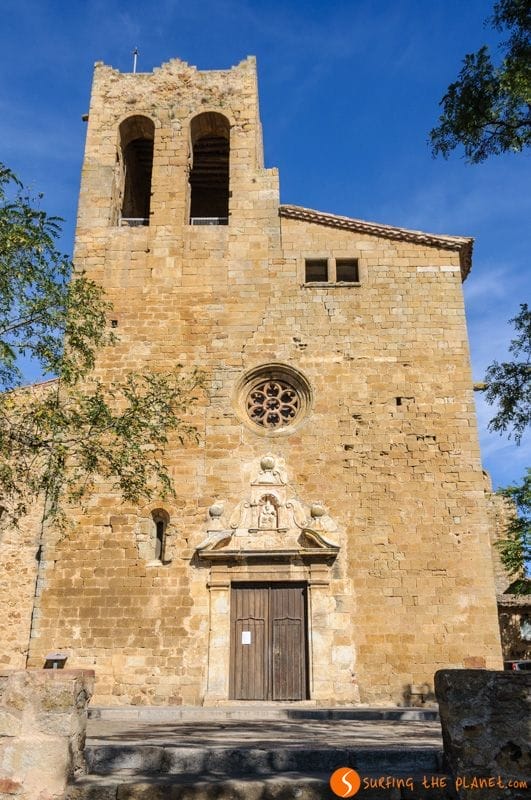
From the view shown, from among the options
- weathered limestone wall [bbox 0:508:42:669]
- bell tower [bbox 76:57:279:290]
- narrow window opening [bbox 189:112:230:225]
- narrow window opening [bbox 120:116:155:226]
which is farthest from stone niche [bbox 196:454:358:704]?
narrow window opening [bbox 120:116:155:226]

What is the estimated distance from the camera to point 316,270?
14172 millimetres

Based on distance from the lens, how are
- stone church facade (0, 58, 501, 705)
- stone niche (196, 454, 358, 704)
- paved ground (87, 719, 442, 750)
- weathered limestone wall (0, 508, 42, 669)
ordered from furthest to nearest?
weathered limestone wall (0, 508, 42, 669), stone church facade (0, 58, 501, 705), stone niche (196, 454, 358, 704), paved ground (87, 719, 442, 750)

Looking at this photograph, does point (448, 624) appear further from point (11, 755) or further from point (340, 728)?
point (11, 755)

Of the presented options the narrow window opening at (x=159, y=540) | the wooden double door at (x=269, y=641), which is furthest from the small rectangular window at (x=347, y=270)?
the wooden double door at (x=269, y=641)

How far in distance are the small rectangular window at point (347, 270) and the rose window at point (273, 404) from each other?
99.2 inches

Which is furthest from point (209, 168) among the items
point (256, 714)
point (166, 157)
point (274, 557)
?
point (256, 714)

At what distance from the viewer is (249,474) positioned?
12.5 metres

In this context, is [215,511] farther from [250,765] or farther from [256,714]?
[250,765]

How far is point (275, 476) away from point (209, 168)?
9193mm

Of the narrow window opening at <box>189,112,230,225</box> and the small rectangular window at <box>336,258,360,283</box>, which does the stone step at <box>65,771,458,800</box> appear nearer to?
the small rectangular window at <box>336,258,360,283</box>

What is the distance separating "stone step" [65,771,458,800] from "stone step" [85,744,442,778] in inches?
13.9

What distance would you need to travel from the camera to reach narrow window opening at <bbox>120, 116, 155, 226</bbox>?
1574 centimetres

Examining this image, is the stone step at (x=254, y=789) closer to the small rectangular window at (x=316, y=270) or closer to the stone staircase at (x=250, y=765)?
the stone staircase at (x=250, y=765)

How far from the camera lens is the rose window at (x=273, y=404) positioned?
1307 cm
